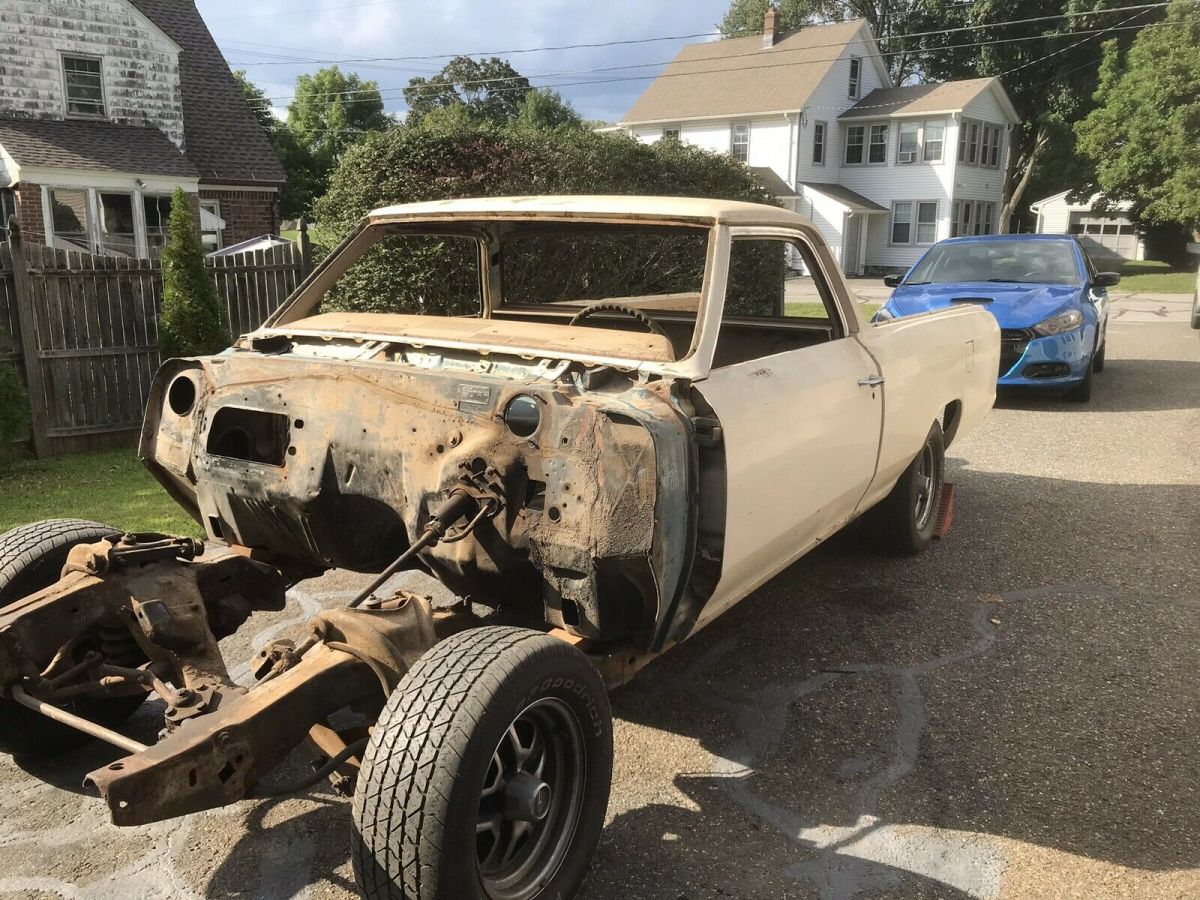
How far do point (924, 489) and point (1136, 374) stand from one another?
8557mm

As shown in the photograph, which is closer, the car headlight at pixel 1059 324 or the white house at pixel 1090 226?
the car headlight at pixel 1059 324

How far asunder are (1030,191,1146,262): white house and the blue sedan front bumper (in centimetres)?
3927

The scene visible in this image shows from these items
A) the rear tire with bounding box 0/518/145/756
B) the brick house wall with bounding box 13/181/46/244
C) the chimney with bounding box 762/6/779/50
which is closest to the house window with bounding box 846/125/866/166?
the chimney with bounding box 762/6/779/50

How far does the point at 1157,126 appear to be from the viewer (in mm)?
35469

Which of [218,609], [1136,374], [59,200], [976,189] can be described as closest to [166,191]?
[59,200]

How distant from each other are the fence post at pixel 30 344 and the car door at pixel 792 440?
584 centimetres

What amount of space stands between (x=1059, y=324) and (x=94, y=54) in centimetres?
2061

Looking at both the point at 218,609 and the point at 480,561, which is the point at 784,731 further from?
the point at 218,609

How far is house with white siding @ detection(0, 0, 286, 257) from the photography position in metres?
20.3

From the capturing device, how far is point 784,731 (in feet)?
12.7

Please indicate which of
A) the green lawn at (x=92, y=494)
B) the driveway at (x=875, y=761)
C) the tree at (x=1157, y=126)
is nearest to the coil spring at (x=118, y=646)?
the driveway at (x=875, y=761)

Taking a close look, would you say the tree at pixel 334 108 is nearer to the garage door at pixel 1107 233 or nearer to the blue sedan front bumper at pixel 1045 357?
the garage door at pixel 1107 233

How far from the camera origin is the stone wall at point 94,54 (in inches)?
812

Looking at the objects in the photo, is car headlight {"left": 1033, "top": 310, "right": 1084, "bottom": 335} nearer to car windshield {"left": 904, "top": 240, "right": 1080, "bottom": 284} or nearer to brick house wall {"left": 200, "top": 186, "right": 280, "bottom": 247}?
car windshield {"left": 904, "top": 240, "right": 1080, "bottom": 284}
